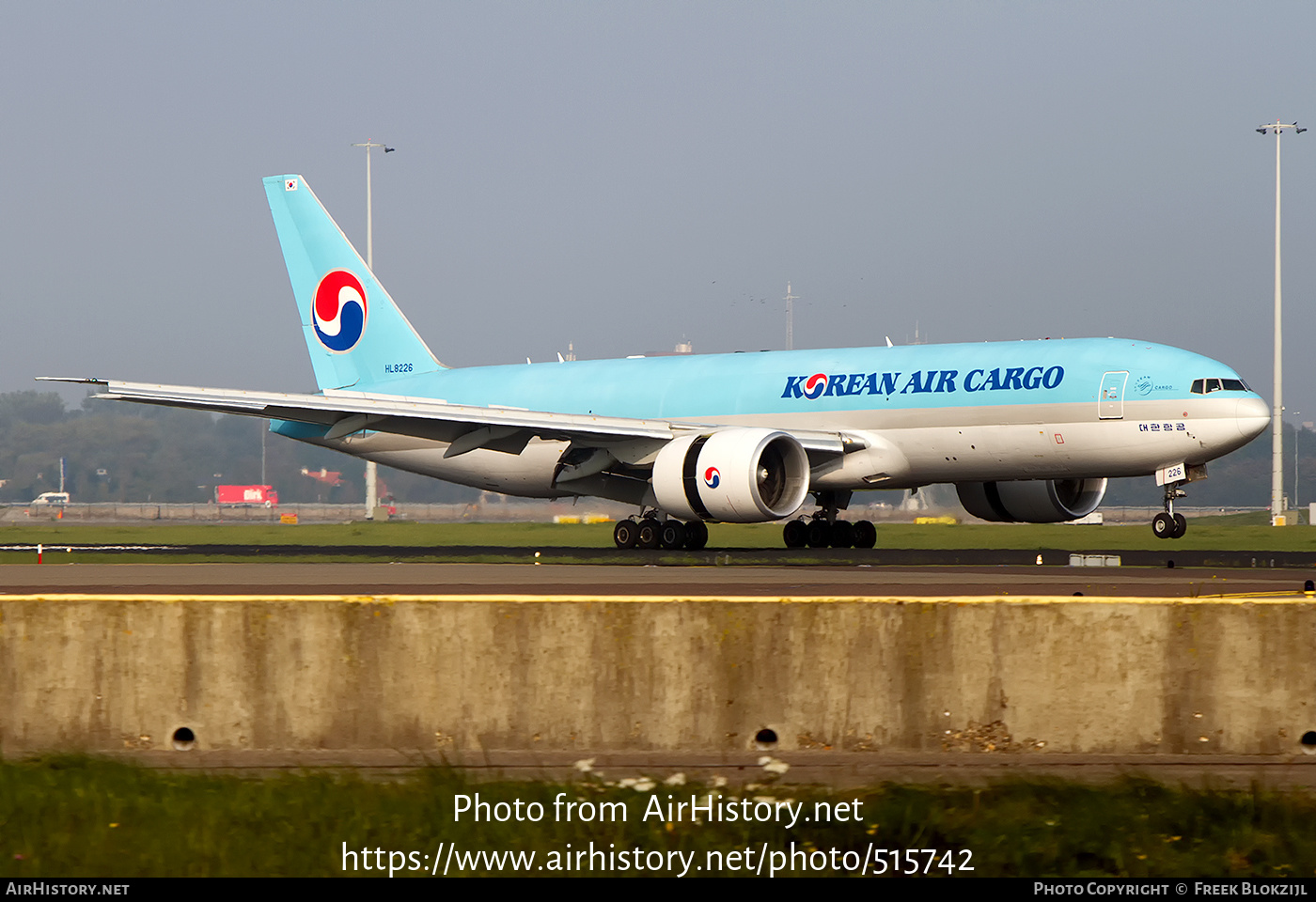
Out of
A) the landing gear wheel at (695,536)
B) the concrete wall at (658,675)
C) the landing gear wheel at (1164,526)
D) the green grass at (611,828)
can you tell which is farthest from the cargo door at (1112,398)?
the green grass at (611,828)

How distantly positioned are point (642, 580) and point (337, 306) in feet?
60.0

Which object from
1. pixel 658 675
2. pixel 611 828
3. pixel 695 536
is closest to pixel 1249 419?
pixel 695 536

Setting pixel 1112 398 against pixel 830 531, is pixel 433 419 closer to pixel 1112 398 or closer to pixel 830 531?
pixel 830 531

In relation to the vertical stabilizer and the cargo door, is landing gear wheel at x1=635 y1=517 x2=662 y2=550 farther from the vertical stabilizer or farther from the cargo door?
the vertical stabilizer

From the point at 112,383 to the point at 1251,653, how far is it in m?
23.9

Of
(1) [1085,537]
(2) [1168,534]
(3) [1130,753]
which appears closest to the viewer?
(3) [1130,753]

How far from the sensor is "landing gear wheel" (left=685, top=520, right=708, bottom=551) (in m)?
26.9

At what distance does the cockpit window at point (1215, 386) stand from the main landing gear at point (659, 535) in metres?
9.07

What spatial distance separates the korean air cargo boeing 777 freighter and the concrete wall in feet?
51.7

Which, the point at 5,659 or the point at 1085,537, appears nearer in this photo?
the point at 5,659

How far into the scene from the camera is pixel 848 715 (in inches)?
311

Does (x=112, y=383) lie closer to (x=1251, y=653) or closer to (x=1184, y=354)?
(x=1184, y=354)

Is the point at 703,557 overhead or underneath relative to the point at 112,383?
underneath

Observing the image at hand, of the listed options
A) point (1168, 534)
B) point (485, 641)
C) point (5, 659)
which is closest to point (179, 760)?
point (5, 659)
